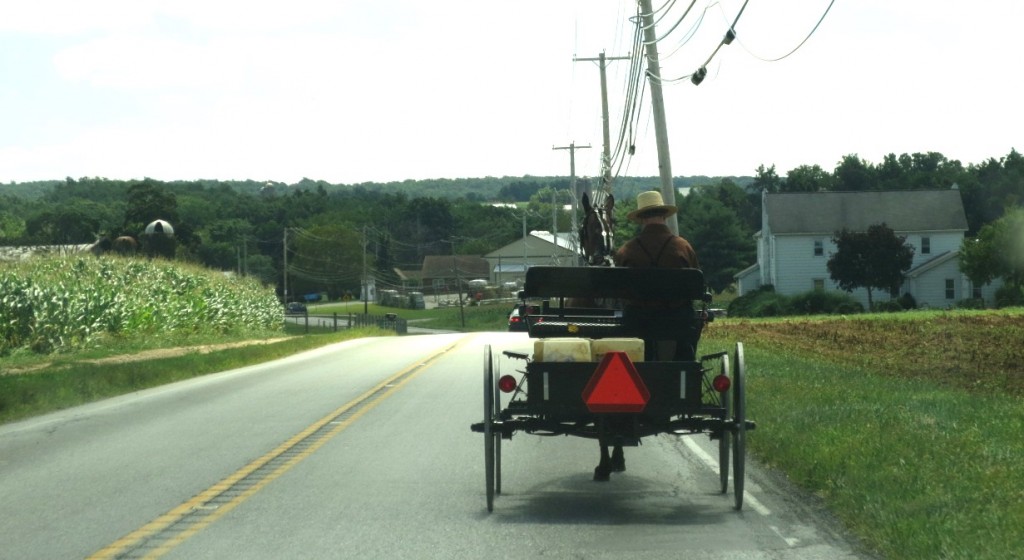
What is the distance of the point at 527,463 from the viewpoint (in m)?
12.2

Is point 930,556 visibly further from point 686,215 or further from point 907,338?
point 686,215

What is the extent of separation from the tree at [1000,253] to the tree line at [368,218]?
630 millimetres

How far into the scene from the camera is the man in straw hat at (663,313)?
10.7 m

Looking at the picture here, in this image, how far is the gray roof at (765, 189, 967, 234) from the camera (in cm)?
8300

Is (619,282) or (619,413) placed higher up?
(619,282)

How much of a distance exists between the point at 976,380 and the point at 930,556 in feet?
44.4

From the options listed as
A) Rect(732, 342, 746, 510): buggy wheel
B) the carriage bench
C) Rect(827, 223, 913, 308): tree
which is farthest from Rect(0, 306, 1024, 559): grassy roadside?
Rect(827, 223, 913, 308): tree

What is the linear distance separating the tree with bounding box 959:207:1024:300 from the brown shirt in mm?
59386

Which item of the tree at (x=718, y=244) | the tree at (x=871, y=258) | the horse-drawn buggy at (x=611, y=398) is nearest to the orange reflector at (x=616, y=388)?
the horse-drawn buggy at (x=611, y=398)

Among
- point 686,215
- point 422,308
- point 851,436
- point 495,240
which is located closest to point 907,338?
point 851,436

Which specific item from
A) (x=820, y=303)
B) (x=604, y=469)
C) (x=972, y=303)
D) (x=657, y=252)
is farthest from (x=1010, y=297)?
(x=604, y=469)

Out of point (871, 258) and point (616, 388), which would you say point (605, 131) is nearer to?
point (871, 258)

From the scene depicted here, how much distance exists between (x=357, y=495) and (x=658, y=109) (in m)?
18.0

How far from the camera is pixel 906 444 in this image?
454 inches
